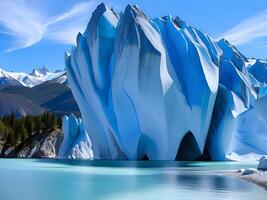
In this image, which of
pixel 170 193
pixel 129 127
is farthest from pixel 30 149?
pixel 170 193

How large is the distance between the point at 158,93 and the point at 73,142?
791 inches

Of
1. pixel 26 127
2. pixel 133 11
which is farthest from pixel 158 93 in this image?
pixel 26 127

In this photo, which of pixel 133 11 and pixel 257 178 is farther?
pixel 133 11

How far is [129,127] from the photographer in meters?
33.2

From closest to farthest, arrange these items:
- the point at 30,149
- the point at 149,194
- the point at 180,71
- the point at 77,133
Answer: the point at 149,194
the point at 180,71
the point at 77,133
the point at 30,149

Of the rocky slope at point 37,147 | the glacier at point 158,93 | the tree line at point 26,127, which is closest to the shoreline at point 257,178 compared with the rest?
the glacier at point 158,93

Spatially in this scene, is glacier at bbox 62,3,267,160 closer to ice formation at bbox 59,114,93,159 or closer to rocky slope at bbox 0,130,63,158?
ice formation at bbox 59,114,93,159

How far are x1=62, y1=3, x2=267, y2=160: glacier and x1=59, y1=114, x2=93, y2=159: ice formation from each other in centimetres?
1110

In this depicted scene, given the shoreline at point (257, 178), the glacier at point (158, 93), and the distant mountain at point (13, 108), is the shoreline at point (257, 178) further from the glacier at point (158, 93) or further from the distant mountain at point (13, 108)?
the distant mountain at point (13, 108)

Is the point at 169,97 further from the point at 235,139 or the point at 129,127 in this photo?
the point at 235,139

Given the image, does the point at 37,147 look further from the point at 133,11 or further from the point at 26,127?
the point at 133,11

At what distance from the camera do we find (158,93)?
32500mm

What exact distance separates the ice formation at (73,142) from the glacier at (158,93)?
36.4ft

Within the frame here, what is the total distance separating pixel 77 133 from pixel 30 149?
15.2m
